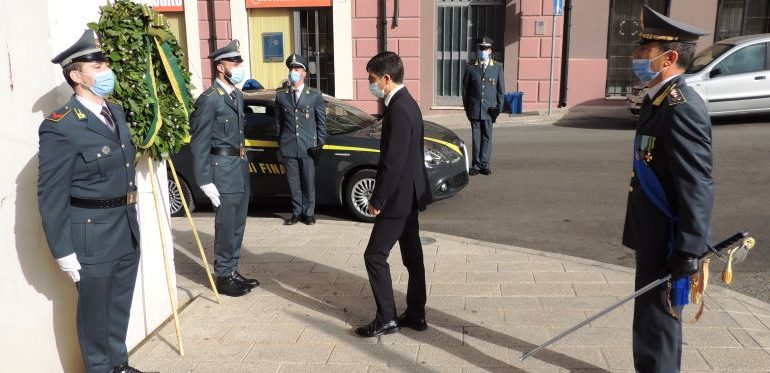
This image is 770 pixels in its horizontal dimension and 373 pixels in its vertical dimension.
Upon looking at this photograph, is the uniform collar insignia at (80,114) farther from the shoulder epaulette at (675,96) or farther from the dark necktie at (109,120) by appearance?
the shoulder epaulette at (675,96)

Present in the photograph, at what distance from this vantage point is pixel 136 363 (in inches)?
162

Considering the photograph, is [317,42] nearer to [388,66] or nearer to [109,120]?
[388,66]

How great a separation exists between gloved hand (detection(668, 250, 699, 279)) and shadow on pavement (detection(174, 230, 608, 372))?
3.25 feet

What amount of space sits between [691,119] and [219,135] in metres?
3.47

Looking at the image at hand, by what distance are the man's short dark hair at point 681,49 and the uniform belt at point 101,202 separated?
9.61ft

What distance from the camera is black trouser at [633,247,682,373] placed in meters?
3.33

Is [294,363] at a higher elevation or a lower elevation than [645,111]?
lower

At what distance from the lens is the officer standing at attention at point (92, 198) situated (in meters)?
3.18

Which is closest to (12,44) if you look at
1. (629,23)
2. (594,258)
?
(594,258)

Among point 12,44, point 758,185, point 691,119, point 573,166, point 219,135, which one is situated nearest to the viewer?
point 691,119

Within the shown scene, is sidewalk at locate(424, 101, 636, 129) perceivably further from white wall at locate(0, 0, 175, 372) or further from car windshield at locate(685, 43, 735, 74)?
white wall at locate(0, 0, 175, 372)

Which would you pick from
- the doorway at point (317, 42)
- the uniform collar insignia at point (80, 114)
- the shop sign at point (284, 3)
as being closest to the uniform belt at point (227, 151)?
the uniform collar insignia at point (80, 114)

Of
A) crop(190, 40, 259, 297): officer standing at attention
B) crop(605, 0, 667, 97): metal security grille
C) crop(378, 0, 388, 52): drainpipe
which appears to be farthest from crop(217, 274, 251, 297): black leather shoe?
crop(605, 0, 667, 97): metal security grille

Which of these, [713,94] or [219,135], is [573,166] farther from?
[219,135]
